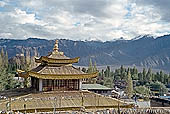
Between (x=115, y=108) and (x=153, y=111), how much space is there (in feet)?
7.99

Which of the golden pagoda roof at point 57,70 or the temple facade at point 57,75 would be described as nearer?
the golden pagoda roof at point 57,70

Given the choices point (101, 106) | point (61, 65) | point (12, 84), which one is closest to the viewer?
point (101, 106)

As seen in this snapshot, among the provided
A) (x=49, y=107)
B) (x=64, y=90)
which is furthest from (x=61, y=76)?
(x=49, y=107)

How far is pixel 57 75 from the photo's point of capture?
1552 cm

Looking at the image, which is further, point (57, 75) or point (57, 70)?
point (57, 70)

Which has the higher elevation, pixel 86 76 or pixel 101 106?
pixel 86 76

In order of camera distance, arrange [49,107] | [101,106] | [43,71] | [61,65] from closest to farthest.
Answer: [49,107] < [101,106] < [43,71] < [61,65]

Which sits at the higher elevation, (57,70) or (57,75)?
(57,70)

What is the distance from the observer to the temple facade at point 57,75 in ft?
51.2

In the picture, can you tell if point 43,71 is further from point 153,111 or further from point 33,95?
point 153,111

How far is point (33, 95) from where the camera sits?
49.9 ft

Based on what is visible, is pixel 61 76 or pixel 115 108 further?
pixel 61 76

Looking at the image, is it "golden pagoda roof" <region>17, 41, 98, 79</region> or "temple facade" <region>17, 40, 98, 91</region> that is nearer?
"golden pagoda roof" <region>17, 41, 98, 79</region>

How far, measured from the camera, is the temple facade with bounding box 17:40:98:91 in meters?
15.6
